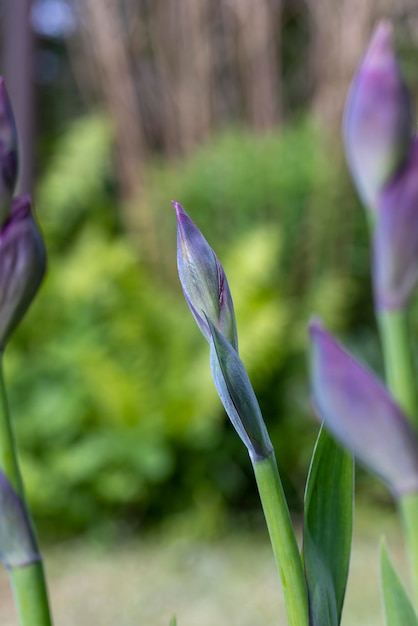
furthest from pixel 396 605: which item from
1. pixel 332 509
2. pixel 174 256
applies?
pixel 174 256

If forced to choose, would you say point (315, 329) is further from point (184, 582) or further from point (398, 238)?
point (184, 582)

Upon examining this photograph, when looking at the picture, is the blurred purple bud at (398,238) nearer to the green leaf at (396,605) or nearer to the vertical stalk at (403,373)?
the vertical stalk at (403,373)

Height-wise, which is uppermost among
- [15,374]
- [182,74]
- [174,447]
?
[182,74]

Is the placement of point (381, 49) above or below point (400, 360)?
above

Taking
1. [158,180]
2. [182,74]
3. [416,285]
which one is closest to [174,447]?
[158,180]

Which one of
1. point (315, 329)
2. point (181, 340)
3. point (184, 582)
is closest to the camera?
point (315, 329)

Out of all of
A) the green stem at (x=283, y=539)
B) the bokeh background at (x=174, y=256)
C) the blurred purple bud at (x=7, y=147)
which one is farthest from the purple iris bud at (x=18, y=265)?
the bokeh background at (x=174, y=256)

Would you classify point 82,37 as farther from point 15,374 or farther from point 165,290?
point 15,374
